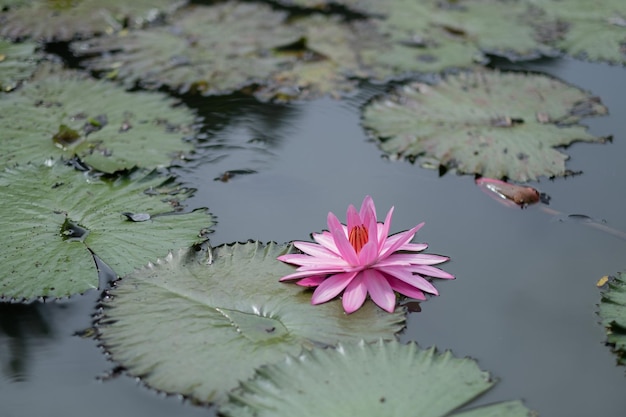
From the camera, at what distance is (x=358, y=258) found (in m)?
2.19

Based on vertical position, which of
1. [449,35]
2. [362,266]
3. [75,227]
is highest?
[449,35]

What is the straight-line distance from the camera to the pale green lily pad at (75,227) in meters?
2.28

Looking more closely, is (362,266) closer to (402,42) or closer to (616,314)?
(616,314)

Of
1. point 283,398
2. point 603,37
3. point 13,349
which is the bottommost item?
point 13,349

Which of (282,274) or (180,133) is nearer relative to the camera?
(282,274)

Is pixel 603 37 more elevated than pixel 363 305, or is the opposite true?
pixel 603 37

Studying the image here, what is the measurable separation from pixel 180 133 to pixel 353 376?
1.63 metres

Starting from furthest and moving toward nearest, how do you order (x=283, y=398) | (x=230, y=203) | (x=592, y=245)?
(x=230, y=203), (x=592, y=245), (x=283, y=398)

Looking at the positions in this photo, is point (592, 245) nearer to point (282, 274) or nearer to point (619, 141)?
point (619, 141)

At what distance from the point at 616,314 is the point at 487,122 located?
127cm

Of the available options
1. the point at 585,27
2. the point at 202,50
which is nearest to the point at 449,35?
the point at 585,27

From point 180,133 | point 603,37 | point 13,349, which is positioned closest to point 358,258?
point 13,349

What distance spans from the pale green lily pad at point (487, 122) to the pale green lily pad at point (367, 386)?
118 cm

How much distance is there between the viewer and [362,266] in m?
2.21
